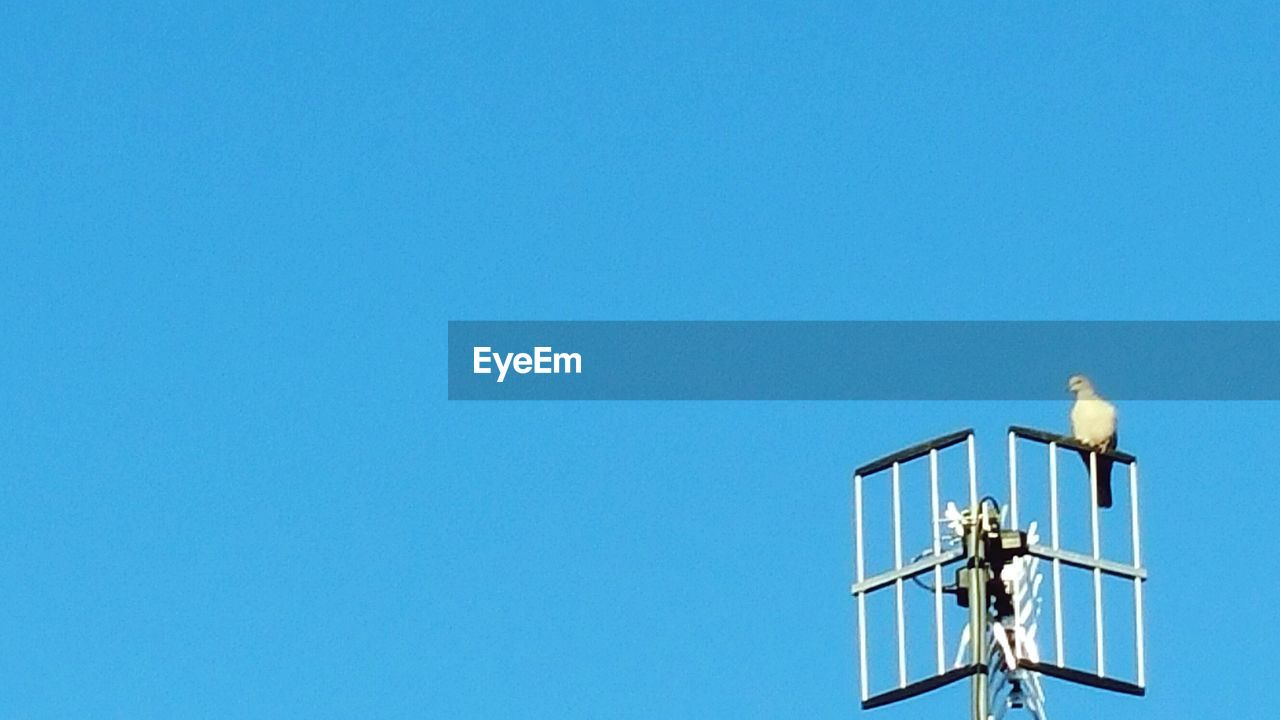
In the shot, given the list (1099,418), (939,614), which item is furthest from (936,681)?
(1099,418)

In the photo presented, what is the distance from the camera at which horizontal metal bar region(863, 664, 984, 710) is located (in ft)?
115

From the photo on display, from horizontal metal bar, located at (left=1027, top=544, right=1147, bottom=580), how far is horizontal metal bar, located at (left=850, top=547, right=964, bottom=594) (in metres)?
0.70

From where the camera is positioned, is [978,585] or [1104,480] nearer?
[978,585]

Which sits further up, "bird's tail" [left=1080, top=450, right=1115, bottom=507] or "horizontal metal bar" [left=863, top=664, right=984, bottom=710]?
"bird's tail" [left=1080, top=450, right=1115, bottom=507]

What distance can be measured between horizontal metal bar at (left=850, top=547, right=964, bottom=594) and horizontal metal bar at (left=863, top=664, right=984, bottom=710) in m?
0.96

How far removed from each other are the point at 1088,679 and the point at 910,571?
5.51 ft

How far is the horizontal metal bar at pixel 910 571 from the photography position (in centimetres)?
3556

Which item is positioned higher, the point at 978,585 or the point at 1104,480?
the point at 1104,480

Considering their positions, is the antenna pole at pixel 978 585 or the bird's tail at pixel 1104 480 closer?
the antenna pole at pixel 978 585

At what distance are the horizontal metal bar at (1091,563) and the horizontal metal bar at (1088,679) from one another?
913 millimetres

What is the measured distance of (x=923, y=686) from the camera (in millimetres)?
35156

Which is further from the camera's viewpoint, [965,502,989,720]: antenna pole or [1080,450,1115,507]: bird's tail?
[1080,450,1115,507]: bird's tail

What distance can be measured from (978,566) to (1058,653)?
106 cm

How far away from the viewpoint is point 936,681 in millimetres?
35094
